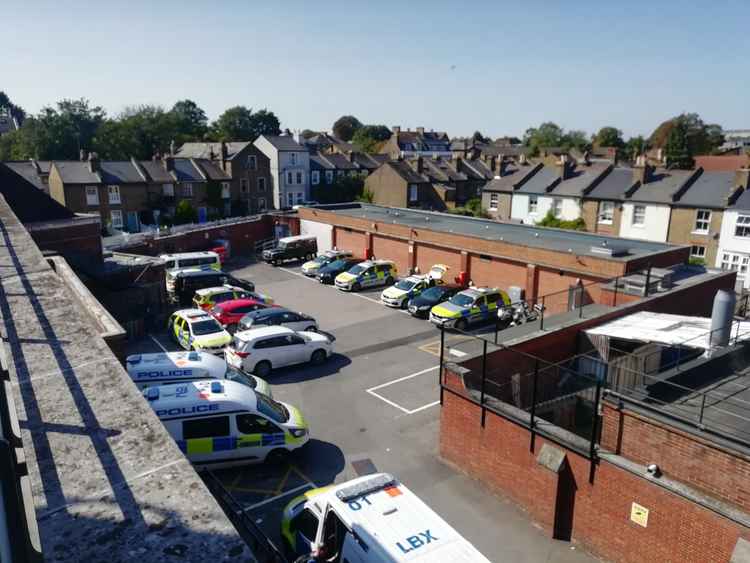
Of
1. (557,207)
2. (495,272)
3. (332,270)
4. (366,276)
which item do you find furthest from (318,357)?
(557,207)

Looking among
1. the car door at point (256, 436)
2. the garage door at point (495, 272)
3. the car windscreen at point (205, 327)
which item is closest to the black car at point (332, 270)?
the garage door at point (495, 272)

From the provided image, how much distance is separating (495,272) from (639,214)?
16.6 metres

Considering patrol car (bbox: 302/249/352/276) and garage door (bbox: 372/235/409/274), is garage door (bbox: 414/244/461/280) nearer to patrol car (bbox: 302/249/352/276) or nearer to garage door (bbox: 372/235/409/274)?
garage door (bbox: 372/235/409/274)

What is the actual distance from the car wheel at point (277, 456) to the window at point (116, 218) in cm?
3727

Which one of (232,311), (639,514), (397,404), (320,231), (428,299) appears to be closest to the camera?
(639,514)

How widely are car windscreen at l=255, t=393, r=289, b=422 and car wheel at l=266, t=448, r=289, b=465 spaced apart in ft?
2.31

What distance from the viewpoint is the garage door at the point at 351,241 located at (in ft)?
115

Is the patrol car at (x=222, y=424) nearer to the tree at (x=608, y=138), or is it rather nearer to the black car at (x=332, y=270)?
the black car at (x=332, y=270)

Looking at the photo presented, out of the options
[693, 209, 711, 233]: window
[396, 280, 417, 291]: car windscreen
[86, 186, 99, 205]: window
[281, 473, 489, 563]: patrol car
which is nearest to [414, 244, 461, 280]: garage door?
[396, 280, 417, 291]: car windscreen

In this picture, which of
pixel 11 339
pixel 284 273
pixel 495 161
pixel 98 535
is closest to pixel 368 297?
pixel 284 273

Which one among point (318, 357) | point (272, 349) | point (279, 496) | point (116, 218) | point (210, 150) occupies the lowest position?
point (279, 496)

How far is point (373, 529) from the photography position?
26.3 ft

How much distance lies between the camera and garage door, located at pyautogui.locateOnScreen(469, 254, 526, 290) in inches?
1033

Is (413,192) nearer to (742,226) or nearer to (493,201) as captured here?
(493,201)
